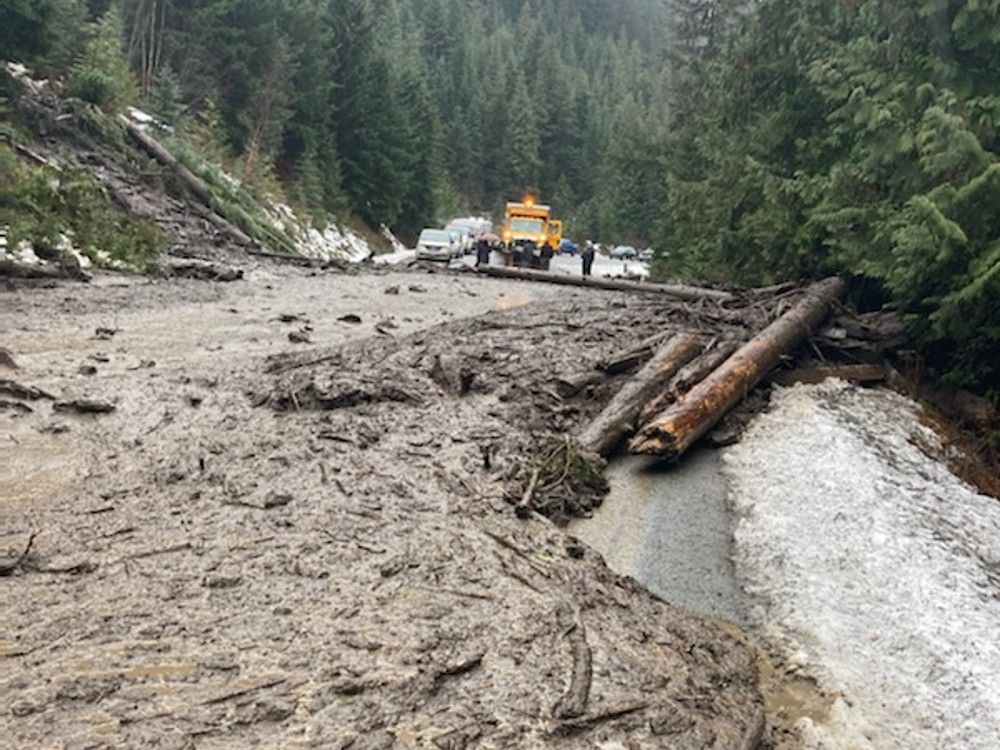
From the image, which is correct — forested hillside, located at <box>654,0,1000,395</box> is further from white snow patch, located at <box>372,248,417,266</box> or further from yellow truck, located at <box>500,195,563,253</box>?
white snow patch, located at <box>372,248,417,266</box>

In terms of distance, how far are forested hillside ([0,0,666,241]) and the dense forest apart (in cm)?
16

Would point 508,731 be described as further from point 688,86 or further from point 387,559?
point 688,86

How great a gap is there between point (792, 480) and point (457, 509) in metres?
3.52

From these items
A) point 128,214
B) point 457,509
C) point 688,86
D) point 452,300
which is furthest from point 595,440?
point 688,86

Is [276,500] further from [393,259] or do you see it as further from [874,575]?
[393,259]

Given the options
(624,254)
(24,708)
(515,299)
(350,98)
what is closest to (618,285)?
(515,299)

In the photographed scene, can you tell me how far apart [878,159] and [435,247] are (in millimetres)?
28922

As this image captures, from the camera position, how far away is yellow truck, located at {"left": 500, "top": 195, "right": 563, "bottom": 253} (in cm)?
3804

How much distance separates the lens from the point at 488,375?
9.77 meters

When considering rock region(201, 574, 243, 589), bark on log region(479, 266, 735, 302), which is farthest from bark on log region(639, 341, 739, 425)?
rock region(201, 574, 243, 589)

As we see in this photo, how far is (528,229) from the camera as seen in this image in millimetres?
40062

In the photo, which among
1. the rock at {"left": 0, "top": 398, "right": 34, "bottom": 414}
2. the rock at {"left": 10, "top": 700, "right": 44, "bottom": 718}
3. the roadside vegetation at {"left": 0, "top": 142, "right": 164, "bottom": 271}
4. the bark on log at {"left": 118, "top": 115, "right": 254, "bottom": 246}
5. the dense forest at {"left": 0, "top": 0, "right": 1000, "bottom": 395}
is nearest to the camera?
the rock at {"left": 10, "top": 700, "right": 44, "bottom": 718}

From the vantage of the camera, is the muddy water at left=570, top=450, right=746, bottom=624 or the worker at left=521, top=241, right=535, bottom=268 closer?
the muddy water at left=570, top=450, right=746, bottom=624

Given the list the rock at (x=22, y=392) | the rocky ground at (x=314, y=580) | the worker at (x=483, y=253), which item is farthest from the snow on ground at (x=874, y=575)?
the worker at (x=483, y=253)
